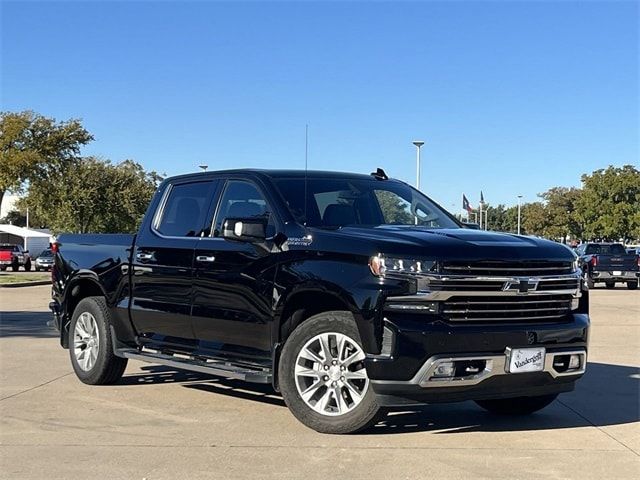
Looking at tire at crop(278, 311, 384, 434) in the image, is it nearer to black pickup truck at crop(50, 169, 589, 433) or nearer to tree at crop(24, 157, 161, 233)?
black pickup truck at crop(50, 169, 589, 433)

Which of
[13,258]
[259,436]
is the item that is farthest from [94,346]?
[13,258]

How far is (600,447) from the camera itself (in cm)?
579

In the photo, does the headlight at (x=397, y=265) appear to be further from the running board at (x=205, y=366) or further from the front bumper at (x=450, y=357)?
the running board at (x=205, y=366)

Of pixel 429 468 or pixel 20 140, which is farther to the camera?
pixel 20 140

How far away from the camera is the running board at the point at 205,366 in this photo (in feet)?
20.7

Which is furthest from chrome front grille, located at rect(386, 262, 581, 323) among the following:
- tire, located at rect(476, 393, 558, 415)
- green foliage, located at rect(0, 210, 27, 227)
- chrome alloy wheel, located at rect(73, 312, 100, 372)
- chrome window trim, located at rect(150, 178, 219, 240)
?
green foliage, located at rect(0, 210, 27, 227)

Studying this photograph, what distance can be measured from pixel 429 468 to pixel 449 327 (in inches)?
37.3

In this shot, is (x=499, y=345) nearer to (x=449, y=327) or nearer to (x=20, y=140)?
(x=449, y=327)

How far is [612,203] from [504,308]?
224ft

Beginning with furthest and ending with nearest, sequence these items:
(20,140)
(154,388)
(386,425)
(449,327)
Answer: (20,140) < (154,388) < (386,425) < (449,327)

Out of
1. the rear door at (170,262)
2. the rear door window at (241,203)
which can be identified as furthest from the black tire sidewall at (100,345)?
the rear door window at (241,203)

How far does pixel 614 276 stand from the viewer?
30578 mm

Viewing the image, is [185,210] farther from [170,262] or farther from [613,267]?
[613,267]

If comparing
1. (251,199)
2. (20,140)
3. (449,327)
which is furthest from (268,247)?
(20,140)
